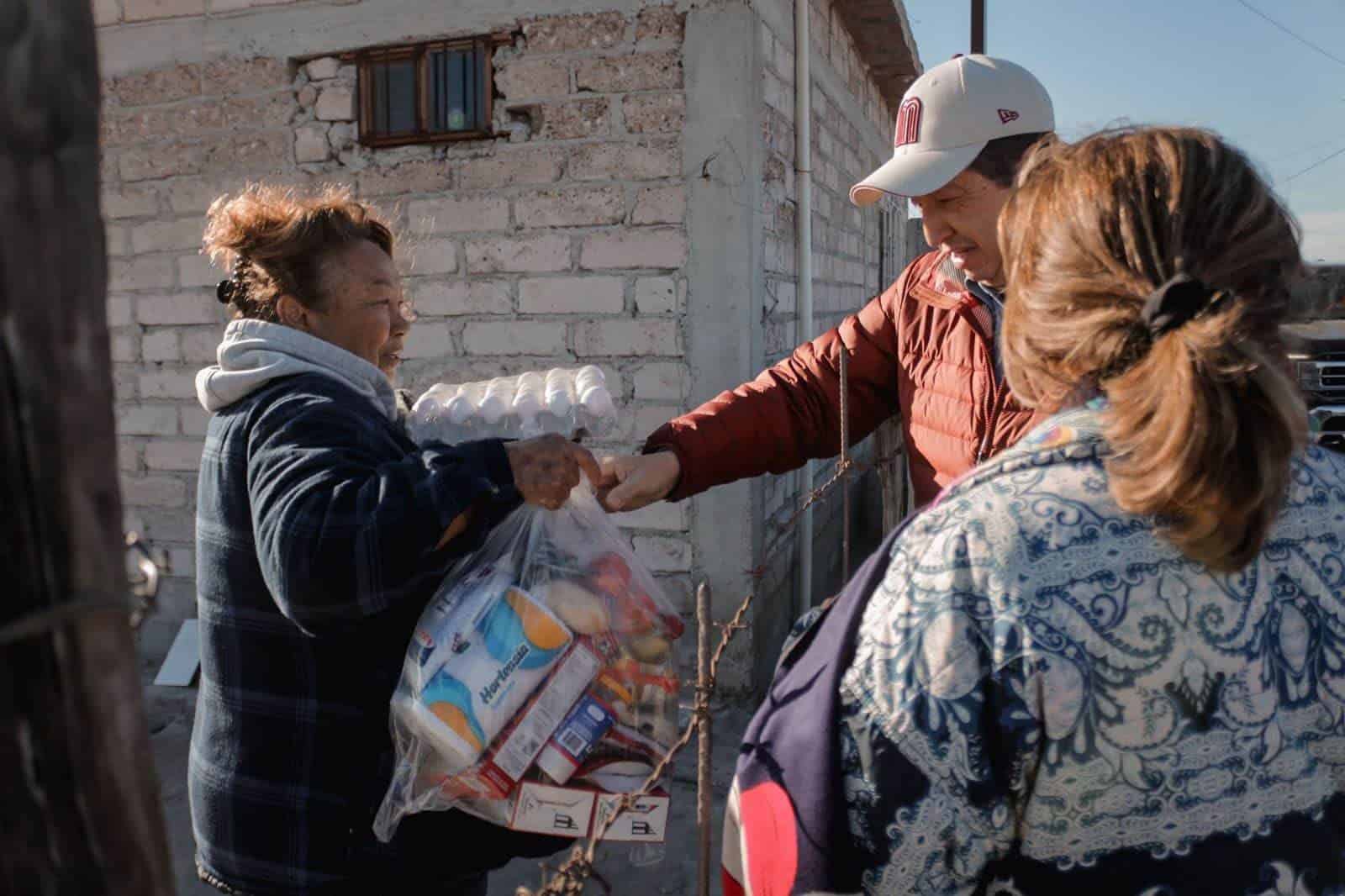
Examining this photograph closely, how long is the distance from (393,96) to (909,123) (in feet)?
9.15

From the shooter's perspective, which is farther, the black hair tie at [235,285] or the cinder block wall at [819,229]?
the cinder block wall at [819,229]

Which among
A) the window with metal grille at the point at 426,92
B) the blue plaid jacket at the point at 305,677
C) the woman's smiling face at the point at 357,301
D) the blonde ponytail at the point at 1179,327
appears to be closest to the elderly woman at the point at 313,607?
the blue plaid jacket at the point at 305,677

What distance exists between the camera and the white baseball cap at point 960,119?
2068mm

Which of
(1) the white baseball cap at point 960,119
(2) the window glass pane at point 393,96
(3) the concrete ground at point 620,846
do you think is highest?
(2) the window glass pane at point 393,96

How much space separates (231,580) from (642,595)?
0.65m

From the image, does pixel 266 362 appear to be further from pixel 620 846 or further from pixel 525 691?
pixel 620 846

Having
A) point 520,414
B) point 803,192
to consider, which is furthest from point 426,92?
point 520,414

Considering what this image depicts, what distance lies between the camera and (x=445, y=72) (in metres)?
4.19

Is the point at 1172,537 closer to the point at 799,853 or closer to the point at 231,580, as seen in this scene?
the point at 799,853

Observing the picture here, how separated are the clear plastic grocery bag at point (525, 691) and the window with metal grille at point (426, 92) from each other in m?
2.95

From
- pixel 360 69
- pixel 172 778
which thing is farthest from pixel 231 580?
pixel 360 69

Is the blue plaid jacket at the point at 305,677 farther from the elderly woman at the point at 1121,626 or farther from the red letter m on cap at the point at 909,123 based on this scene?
the red letter m on cap at the point at 909,123

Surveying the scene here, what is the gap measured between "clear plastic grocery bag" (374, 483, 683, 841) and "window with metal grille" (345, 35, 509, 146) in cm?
295

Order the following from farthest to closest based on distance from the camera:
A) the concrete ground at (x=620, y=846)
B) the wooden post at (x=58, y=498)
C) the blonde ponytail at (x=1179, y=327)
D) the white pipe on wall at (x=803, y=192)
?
1. the white pipe on wall at (x=803, y=192)
2. the concrete ground at (x=620, y=846)
3. the blonde ponytail at (x=1179, y=327)
4. the wooden post at (x=58, y=498)
